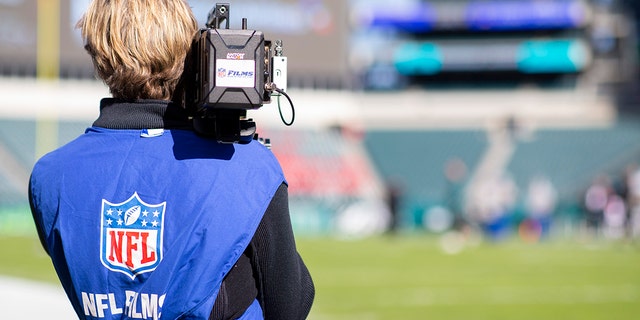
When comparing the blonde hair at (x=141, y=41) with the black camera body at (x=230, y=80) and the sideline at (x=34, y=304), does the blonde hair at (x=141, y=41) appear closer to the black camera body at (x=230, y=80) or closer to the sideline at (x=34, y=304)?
the black camera body at (x=230, y=80)

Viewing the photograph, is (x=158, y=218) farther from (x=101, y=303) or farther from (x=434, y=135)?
(x=434, y=135)

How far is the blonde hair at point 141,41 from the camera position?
1928 mm

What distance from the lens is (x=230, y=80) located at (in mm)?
1816

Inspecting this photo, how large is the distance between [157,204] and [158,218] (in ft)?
0.09

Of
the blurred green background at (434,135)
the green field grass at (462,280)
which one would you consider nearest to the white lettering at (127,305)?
the green field grass at (462,280)

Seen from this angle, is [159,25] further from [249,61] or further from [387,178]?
[387,178]

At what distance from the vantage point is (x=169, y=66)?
1.95 m

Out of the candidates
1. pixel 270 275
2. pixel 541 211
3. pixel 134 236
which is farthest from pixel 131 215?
pixel 541 211

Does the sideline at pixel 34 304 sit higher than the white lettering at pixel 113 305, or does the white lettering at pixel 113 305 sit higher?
the white lettering at pixel 113 305

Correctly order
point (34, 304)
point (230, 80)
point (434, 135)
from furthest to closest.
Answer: point (434, 135) → point (34, 304) → point (230, 80)

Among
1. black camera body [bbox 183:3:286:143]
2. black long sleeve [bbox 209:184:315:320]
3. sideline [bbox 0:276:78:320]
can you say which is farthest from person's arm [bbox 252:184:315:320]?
sideline [bbox 0:276:78:320]

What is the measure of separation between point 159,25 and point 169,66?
0.27 feet

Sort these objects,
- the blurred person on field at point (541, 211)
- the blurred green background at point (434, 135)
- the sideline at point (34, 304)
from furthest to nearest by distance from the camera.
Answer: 1. the blurred person on field at point (541, 211)
2. the blurred green background at point (434, 135)
3. the sideline at point (34, 304)

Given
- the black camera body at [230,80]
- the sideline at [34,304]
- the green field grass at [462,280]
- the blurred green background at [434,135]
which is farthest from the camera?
the blurred green background at [434,135]
